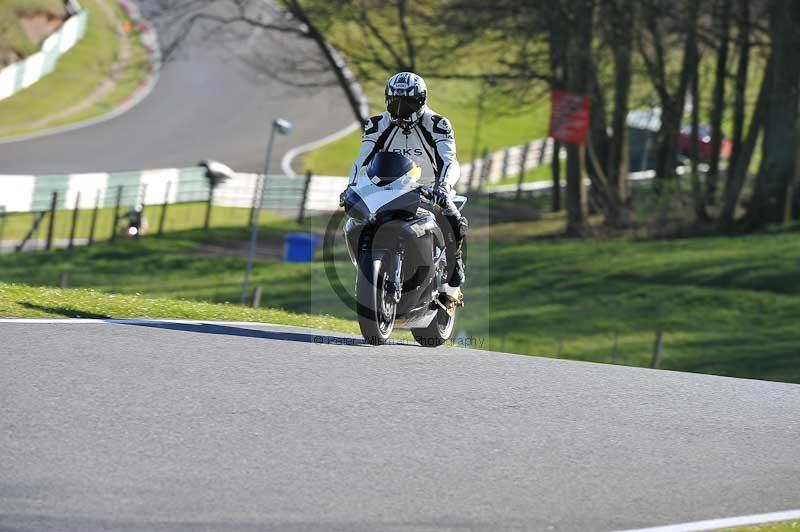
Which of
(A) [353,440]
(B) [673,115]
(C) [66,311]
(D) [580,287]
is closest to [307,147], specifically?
(B) [673,115]

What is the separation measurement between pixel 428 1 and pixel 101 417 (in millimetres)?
33934

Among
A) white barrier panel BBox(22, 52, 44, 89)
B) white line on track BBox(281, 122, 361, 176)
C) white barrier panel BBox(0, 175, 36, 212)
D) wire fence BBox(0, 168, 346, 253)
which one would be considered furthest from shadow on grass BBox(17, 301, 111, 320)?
white barrier panel BBox(22, 52, 44, 89)

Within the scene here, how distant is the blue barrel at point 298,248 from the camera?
36.8 m

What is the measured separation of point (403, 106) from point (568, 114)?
2604cm

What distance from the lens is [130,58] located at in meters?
61.7

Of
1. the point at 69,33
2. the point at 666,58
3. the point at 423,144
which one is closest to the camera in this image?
the point at 423,144

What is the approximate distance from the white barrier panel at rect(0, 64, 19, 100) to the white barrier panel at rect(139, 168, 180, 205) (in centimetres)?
1504

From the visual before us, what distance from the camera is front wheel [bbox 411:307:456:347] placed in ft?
39.5

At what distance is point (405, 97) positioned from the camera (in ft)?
35.7

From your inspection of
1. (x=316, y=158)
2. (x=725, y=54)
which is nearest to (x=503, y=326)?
(x=725, y=54)

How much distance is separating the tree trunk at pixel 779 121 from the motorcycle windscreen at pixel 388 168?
24.2 metres

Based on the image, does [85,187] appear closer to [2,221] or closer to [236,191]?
[2,221]

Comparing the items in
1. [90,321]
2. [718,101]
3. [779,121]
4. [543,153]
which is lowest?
[90,321]

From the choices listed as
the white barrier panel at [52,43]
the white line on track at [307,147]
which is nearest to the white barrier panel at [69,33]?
the white barrier panel at [52,43]
